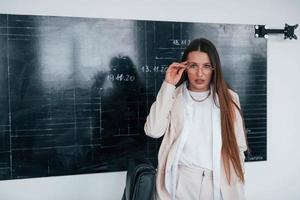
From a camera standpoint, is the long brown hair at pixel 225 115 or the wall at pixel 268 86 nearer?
the long brown hair at pixel 225 115

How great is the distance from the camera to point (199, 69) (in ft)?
4.96

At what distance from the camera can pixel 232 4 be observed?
223 cm

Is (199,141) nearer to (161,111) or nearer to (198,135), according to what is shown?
(198,135)

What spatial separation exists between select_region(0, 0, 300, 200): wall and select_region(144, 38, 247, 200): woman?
2.31 ft

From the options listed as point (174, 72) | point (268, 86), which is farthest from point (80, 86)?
point (268, 86)

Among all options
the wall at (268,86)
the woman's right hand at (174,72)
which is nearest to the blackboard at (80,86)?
the wall at (268,86)

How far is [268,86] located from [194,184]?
1.18 metres

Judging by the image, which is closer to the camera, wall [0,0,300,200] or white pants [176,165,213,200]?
white pants [176,165,213,200]

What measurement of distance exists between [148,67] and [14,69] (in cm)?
84

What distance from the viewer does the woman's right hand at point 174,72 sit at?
1.50 metres

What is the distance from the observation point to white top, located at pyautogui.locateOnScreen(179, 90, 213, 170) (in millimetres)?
1485

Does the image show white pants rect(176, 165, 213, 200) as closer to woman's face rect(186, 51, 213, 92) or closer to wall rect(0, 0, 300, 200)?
woman's face rect(186, 51, 213, 92)

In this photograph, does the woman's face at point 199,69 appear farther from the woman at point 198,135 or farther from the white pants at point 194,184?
the white pants at point 194,184

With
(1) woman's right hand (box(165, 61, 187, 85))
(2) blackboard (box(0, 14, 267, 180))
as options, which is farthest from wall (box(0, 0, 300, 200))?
(1) woman's right hand (box(165, 61, 187, 85))
